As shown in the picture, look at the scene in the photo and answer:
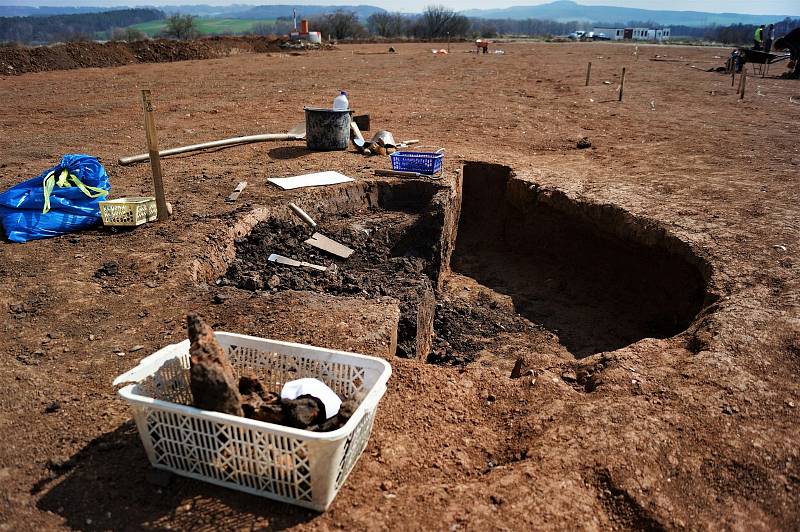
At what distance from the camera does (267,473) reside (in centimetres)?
235

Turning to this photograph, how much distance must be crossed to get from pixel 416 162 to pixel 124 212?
3385 mm

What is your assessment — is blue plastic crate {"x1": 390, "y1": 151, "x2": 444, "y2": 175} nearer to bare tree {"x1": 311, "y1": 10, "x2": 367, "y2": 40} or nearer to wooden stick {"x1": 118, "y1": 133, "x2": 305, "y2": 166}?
wooden stick {"x1": 118, "y1": 133, "x2": 305, "y2": 166}

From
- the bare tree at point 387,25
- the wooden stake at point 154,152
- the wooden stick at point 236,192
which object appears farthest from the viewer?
the bare tree at point 387,25

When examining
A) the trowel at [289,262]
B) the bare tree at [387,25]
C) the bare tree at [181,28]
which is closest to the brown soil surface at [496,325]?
the trowel at [289,262]

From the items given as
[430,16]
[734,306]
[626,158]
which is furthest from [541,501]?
[430,16]

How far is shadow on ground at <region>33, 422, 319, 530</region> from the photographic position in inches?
88.8

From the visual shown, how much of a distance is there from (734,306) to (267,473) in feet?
11.5

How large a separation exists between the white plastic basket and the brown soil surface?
0.09 metres

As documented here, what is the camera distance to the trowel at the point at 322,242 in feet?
18.9

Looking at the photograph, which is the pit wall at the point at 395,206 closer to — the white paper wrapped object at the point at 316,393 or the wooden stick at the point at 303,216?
the wooden stick at the point at 303,216

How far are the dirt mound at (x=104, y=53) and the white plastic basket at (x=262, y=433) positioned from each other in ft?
61.3

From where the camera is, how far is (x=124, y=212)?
5184 mm

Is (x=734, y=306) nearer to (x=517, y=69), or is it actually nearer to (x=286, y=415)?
(x=286, y=415)

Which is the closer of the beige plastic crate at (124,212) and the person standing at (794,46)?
the beige plastic crate at (124,212)
